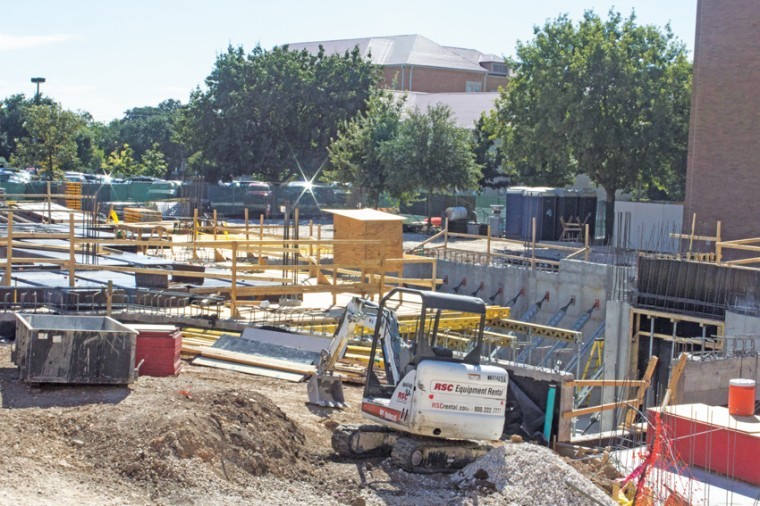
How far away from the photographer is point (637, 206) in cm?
4103

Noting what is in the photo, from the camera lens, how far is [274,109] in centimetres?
6072

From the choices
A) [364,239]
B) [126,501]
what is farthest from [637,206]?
[126,501]

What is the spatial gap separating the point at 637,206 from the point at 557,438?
26.4 meters

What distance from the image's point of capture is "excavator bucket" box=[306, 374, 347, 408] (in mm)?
15391

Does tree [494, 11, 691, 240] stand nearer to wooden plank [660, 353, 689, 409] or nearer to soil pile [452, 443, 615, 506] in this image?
wooden plank [660, 353, 689, 409]

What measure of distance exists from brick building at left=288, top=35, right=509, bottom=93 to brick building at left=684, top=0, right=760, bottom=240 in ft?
170

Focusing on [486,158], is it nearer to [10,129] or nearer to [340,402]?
[340,402]

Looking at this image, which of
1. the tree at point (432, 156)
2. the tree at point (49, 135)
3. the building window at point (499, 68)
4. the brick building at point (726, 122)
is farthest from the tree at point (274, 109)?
the building window at point (499, 68)

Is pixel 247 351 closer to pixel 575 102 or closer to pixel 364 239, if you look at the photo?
pixel 364 239

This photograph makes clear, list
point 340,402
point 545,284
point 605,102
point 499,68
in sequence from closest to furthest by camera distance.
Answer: point 340,402 < point 545,284 < point 605,102 < point 499,68

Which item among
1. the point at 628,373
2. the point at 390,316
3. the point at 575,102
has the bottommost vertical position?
the point at 628,373

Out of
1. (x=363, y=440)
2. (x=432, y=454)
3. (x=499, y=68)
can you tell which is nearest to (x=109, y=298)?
(x=363, y=440)

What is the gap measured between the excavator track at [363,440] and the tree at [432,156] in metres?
34.2

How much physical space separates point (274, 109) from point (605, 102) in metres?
24.0
